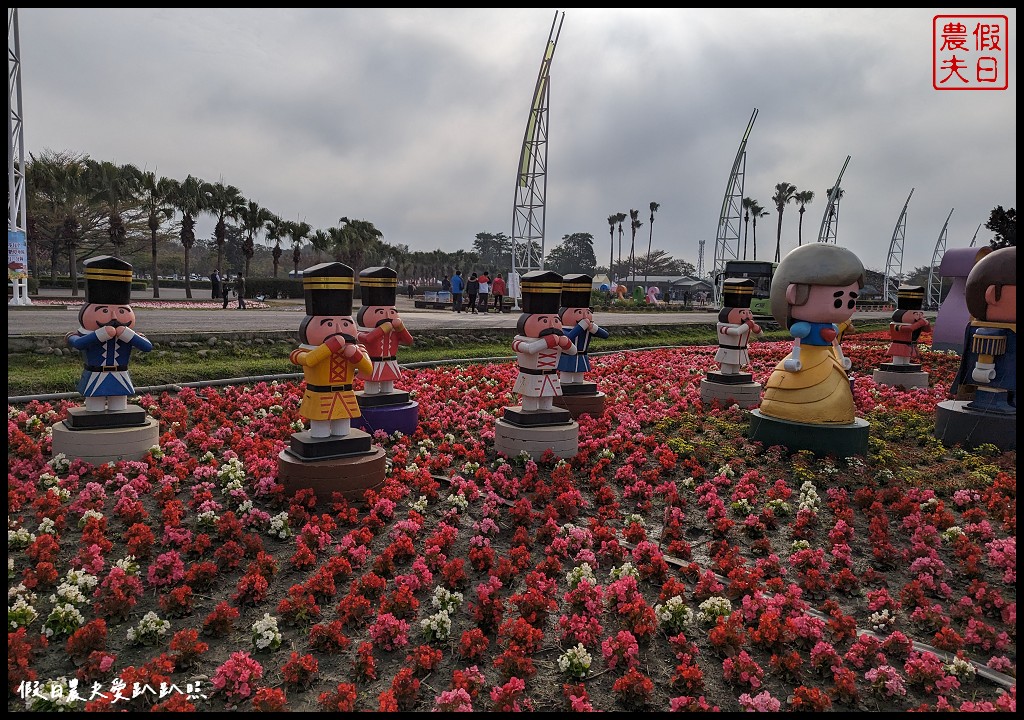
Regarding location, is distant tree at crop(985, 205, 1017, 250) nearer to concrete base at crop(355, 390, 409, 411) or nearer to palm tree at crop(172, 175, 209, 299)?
concrete base at crop(355, 390, 409, 411)

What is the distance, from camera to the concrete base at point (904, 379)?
11414mm

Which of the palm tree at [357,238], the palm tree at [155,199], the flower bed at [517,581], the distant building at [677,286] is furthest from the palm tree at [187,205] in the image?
the distant building at [677,286]

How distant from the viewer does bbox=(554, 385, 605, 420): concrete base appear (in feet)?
28.5

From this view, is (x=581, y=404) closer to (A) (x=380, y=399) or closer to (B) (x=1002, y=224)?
(A) (x=380, y=399)

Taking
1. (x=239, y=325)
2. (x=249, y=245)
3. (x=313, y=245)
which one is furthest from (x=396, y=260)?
(x=239, y=325)

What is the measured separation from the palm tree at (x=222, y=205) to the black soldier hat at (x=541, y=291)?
113ft

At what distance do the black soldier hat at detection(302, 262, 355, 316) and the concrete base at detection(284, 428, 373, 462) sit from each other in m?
1.17

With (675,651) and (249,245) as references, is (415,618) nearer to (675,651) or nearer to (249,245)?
(675,651)

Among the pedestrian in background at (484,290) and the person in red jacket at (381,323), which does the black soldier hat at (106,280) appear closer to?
the person in red jacket at (381,323)

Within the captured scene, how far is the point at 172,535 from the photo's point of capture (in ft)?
15.6

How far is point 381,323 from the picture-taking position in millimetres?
7613

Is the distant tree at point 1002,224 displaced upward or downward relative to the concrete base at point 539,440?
upward

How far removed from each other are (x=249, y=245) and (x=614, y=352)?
3347 cm

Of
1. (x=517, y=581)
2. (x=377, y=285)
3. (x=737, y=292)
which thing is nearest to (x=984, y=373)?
(x=737, y=292)
